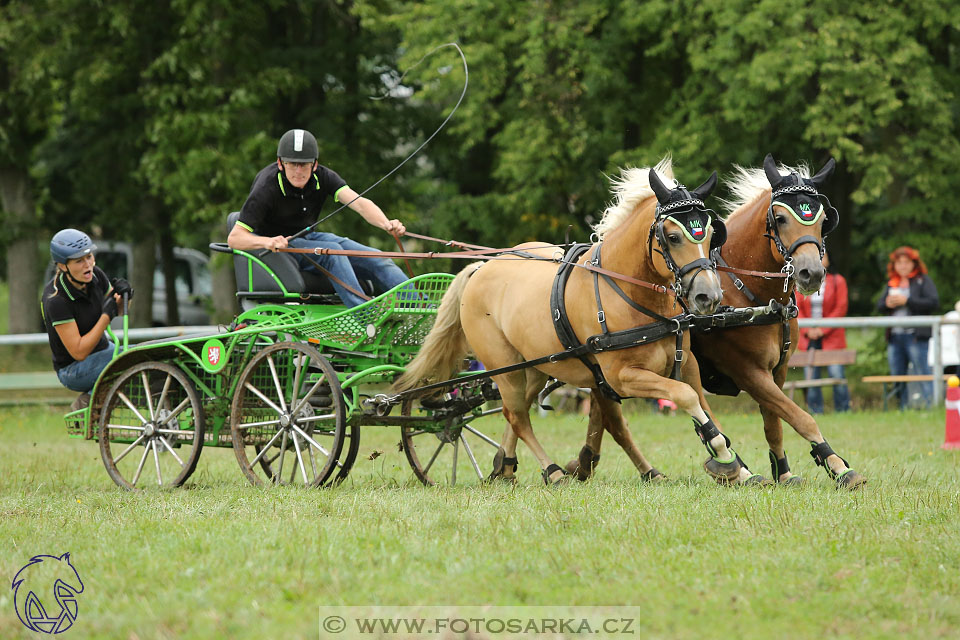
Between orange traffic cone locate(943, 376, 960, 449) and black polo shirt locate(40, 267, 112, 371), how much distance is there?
23.3ft

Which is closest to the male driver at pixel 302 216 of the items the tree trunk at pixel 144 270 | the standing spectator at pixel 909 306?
the standing spectator at pixel 909 306

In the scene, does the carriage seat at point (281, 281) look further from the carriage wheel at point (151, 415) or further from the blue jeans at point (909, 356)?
the blue jeans at point (909, 356)

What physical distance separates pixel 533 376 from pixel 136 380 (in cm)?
290

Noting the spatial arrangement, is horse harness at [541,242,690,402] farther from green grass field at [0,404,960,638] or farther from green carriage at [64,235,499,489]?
green carriage at [64,235,499,489]

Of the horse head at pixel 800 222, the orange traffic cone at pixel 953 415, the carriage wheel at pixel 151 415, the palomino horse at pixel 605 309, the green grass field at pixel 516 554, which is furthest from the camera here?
the orange traffic cone at pixel 953 415

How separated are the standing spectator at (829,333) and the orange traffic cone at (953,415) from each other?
3825 mm

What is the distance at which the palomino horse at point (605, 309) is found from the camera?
21.2 feet

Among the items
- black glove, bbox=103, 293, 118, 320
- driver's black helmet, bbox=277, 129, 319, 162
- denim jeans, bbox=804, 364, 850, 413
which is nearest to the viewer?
driver's black helmet, bbox=277, 129, 319, 162

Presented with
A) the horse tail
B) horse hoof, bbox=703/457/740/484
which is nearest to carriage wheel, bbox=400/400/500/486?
the horse tail

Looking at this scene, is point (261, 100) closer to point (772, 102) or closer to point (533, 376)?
point (772, 102)

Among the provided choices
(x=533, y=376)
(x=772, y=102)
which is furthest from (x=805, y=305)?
(x=533, y=376)

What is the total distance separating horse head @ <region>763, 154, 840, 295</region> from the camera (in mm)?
6574

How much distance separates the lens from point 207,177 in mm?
18484

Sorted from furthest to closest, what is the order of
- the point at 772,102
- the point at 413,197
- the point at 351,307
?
the point at 413,197 → the point at 772,102 → the point at 351,307
